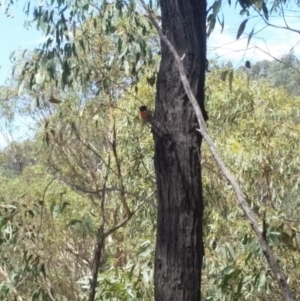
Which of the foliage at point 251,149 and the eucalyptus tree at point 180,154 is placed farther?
the foliage at point 251,149

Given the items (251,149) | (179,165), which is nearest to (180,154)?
(179,165)

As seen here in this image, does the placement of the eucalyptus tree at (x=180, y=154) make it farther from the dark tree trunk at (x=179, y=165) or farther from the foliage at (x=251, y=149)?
the foliage at (x=251, y=149)

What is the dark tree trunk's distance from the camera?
190 centimetres

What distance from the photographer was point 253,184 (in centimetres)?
541

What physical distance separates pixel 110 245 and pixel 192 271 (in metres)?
3.94

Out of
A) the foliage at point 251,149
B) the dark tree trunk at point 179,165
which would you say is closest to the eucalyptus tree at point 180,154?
the dark tree trunk at point 179,165

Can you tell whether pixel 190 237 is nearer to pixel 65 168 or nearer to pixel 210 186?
pixel 210 186

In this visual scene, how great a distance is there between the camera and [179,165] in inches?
76.0

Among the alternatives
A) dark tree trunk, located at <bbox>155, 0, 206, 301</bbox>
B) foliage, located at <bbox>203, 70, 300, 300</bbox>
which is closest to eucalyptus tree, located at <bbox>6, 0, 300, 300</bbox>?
dark tree trunk, located at <bbox>155, 0, 206, 301</bbox>

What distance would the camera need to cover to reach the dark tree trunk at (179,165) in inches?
74.8

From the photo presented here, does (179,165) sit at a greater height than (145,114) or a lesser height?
lesser

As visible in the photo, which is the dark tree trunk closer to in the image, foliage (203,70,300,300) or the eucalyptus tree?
the eucalyptus tree

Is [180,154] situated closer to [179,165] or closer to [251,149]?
[179,165]

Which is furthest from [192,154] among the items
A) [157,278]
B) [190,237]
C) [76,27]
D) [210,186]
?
[210,186]
